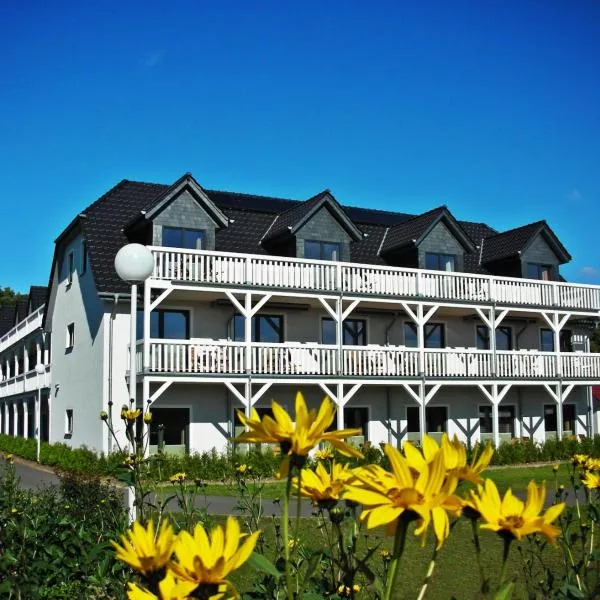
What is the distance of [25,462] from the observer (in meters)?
30.8

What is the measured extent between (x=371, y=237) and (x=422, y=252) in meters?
2.91

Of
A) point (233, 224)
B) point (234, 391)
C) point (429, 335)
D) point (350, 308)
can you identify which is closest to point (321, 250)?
point (350, 308)

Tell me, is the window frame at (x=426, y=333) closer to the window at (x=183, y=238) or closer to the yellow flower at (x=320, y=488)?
the window at (x=183, y=238)

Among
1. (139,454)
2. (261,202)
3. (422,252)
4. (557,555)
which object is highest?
(261,202)

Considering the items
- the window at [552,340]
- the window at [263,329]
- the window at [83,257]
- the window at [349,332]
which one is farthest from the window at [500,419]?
the window at [83,257]

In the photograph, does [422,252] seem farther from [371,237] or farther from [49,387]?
[49,387]

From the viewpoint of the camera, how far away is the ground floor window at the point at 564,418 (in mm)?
33344

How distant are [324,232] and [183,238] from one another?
518 cm

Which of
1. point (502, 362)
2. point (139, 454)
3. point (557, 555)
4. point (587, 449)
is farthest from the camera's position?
point (502, 362)

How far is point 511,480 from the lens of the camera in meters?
20.3

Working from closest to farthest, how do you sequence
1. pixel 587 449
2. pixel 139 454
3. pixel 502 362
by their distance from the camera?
1. pixel 139 454
2. pixel 587 449
3. pixel 502 362

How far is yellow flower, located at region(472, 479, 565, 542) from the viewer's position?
1.64 m

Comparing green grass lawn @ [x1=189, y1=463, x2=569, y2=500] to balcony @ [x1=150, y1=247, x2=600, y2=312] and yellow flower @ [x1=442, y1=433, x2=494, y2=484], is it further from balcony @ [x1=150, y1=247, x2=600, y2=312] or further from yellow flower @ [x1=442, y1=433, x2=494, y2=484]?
yellow flower @ [x1=442, y1=433, x2=494, y2=484]

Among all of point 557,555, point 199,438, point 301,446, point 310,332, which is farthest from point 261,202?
point 301,446
